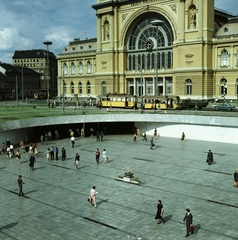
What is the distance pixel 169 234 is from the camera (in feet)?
56.9

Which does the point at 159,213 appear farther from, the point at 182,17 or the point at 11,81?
the point at 11,81

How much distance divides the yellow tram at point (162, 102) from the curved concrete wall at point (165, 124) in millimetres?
10618

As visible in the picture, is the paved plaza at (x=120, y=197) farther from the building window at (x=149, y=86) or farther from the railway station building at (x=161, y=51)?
the building window at (x=149, y=86)

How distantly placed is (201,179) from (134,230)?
441 inches

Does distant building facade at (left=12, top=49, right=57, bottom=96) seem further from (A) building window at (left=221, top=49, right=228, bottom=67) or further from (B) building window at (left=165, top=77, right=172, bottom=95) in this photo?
(A) building window at (left=221, top=49, right=228, bottom=67)

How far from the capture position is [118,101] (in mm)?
68250

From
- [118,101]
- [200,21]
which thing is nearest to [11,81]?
[118,101]

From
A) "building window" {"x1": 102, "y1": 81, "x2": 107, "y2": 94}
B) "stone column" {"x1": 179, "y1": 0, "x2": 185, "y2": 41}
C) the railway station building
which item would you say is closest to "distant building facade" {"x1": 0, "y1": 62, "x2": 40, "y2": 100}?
the railway station building

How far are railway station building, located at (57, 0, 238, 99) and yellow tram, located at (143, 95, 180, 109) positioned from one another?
2.64 metres

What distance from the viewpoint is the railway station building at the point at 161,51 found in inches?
2734

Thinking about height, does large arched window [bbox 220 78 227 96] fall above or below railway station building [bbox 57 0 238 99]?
below

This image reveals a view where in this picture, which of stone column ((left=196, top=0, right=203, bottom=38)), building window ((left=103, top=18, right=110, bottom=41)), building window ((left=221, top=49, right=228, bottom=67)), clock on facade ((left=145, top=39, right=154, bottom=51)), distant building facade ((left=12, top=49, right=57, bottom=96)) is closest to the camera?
stone column ((left=196, top=0, right=203, bottom=38))

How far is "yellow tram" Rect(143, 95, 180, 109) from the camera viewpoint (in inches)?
2392

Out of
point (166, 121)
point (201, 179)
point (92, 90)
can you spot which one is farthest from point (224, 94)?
point (201, 179)
